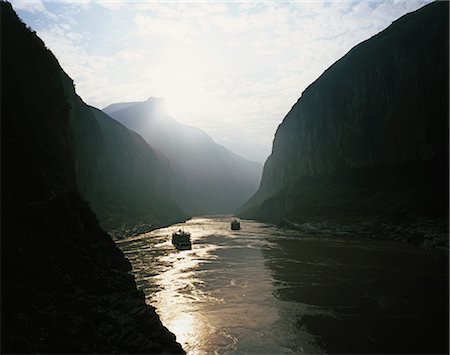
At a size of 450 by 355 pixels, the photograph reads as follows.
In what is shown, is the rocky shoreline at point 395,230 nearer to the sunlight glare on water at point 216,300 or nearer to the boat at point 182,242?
the sunlight glare on water at point 216,300

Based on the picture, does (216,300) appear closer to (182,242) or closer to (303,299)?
A: (303,299)

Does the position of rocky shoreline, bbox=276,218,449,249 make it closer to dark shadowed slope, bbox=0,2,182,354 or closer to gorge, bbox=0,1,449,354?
gorge, bbox=0,1,449,354

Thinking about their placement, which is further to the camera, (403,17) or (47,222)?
(403,17)

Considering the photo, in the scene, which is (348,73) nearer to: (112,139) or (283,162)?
(283,162)

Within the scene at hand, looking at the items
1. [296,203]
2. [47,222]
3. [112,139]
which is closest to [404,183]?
[296,203]

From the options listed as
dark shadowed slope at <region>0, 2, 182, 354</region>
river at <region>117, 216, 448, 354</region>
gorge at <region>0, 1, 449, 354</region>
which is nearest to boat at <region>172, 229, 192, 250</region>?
gorge at <region>0, 1, 449, 354</region>

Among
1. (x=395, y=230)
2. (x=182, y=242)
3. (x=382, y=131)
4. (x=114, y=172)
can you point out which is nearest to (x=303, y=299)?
(x=182, y=242)

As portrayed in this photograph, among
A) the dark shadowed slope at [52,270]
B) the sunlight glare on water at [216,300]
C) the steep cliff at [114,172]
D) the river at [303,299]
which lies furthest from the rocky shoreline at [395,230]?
the steep cliff at [114,172]
